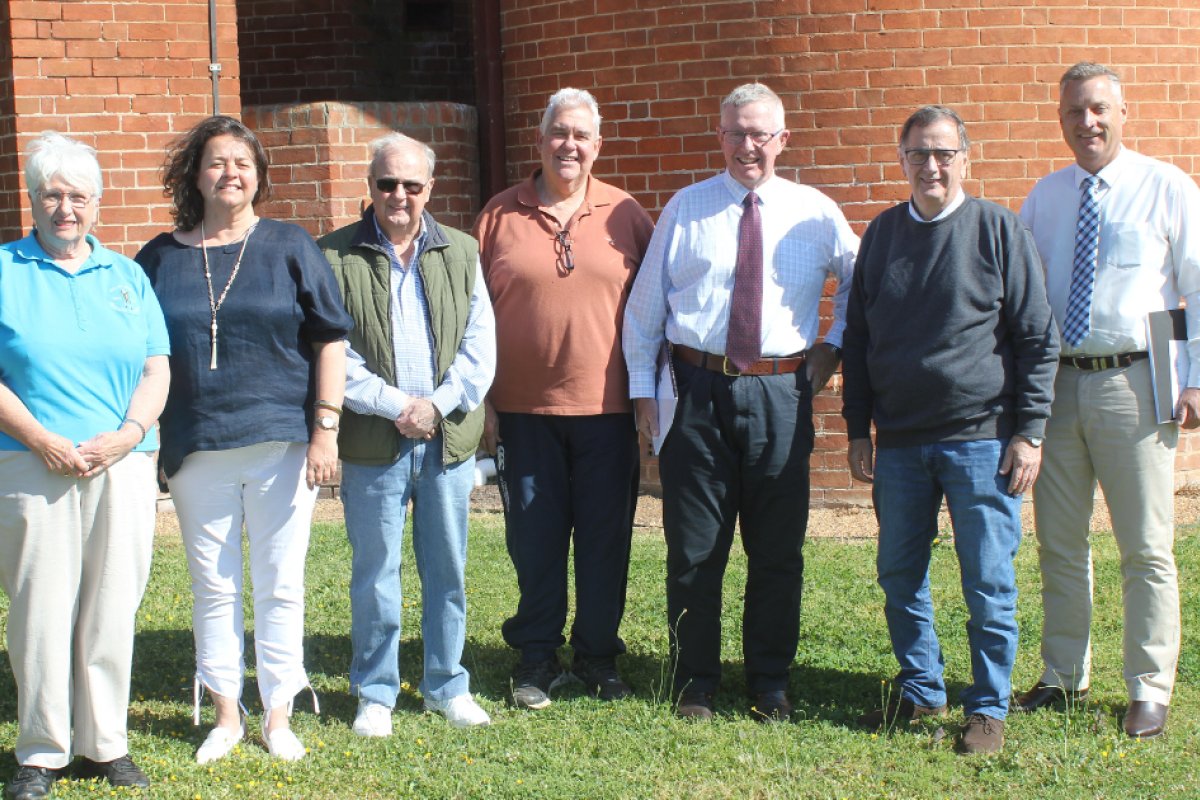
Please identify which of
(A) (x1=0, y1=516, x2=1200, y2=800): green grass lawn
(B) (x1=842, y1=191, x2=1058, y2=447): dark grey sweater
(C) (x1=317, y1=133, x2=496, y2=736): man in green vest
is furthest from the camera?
(C) (x1=317, y1=133, x2=496, y2=736): man in green vest

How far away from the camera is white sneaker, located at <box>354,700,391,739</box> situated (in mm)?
4094

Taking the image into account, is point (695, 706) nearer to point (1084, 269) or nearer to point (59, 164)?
point (1084, 269)

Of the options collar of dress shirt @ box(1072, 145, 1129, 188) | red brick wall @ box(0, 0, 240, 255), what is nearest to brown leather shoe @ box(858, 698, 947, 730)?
collar of dress shirt @ box(1072, 145, 1129, 188)

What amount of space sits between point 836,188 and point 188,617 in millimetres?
4302

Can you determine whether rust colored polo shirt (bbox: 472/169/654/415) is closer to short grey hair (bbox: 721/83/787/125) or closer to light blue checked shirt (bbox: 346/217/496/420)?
light blue checked shirt (bbox: 346/217/496/420)

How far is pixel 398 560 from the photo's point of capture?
13.6 feet

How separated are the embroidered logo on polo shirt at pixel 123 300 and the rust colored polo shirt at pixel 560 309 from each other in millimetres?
1332

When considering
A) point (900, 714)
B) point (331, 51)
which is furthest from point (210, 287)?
point (331, 51)

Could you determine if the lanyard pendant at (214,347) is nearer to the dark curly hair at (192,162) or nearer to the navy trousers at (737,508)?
the dark curly hair at (192,162)

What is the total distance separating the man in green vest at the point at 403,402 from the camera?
4004mm

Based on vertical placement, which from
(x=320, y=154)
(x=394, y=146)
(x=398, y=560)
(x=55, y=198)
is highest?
(x=320, y=154)

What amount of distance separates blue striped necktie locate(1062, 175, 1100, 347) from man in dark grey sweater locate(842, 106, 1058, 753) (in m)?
0.19

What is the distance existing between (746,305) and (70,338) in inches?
87.0

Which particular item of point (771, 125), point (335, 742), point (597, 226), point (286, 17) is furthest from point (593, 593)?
point (286, 17)
